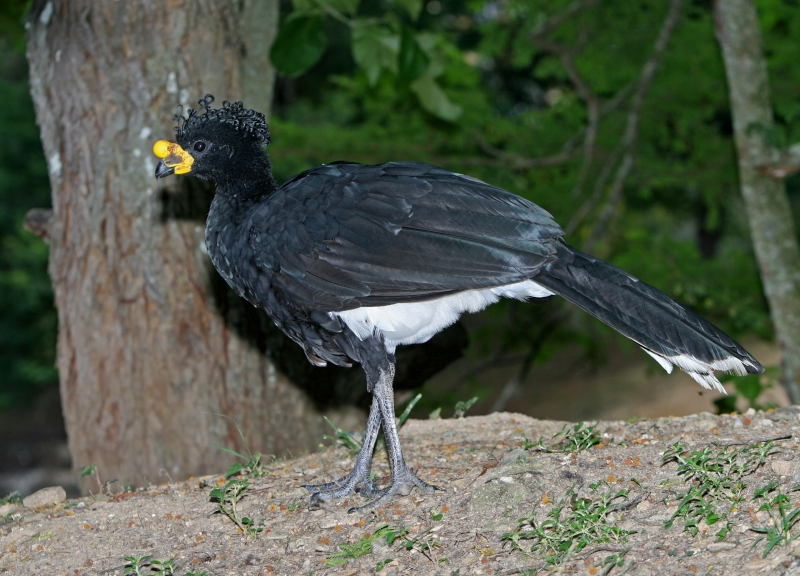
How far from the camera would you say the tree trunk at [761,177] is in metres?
6.13

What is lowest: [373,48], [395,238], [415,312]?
[415,312]

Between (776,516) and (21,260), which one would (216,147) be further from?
(21,260)

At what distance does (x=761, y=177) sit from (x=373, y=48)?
3060 millimetres

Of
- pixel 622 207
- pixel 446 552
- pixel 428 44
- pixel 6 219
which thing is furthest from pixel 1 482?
pixel 446 552

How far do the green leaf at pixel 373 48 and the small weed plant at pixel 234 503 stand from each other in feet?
10.5

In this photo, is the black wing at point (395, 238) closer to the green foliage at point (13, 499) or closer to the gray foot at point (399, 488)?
the gray foot at point (399, 488)

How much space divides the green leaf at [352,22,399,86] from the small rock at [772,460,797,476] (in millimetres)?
3778

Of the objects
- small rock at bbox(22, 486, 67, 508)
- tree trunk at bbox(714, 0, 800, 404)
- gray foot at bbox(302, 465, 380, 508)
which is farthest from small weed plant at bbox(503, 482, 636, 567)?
tree trunk at bbox(714, 0, 800, 404)

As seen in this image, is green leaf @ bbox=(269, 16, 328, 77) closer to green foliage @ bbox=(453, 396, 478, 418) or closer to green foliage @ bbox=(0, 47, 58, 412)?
green foliage @ bbox=(453, 396, 478, 418)

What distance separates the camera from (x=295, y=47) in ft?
17.9

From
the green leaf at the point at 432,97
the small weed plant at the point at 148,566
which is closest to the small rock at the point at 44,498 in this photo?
the small weed plant at the point at 148,566

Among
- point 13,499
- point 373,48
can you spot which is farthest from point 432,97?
point 13,499

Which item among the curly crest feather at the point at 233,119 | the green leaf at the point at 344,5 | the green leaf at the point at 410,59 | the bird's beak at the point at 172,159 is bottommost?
the bird's beak at the point at 172,159

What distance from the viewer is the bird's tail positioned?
11.3 ft
